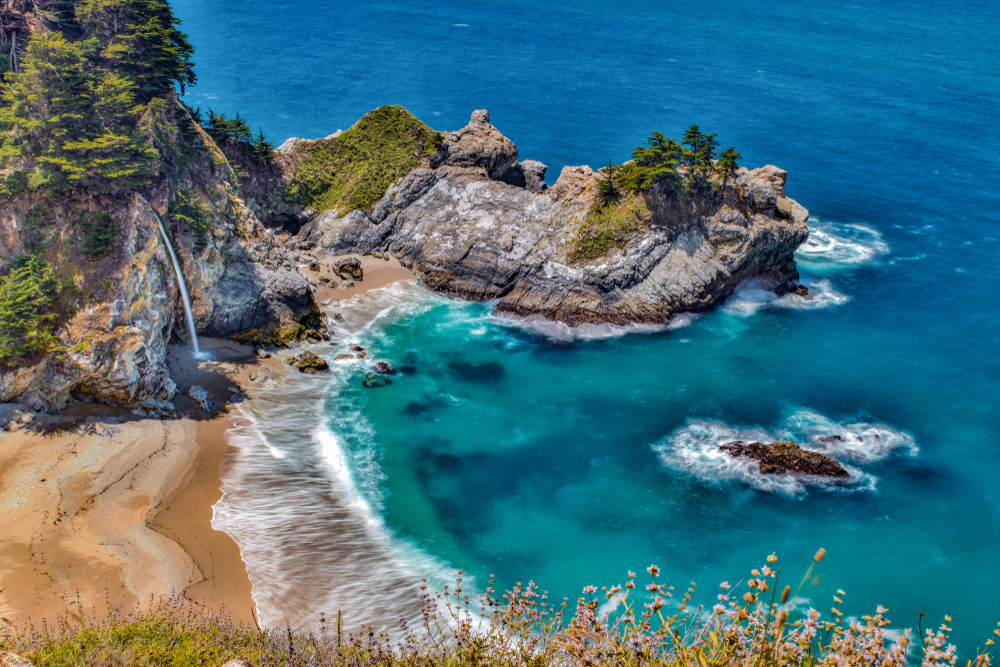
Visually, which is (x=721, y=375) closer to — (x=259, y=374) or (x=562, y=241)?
(x=562, y=241)

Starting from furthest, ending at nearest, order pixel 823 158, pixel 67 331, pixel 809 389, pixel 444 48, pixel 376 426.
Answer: pixel 444 48 → pixel 823 158 → pixel 809 389 → pixel 376 426 → pixel 67 331

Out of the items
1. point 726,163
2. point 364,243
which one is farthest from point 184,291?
point 726,163

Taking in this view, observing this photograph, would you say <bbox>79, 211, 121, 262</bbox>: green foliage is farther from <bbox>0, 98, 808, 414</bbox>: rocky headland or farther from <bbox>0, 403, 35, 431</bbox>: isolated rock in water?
<bbox>0, 403, 35, 431</bbox>: isolated rock in water

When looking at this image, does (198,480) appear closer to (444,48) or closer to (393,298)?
(393,298)

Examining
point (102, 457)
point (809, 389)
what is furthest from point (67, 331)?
point (809, 389)

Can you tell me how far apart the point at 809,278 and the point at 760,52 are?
8398 centimetres

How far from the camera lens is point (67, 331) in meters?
41.2

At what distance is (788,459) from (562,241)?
1106 inches

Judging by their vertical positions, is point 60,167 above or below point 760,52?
below

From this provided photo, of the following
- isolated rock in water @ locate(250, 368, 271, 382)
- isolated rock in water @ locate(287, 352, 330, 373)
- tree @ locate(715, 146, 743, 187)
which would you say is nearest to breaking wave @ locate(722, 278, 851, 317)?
tree @ locate(715, 146, 743, 187)

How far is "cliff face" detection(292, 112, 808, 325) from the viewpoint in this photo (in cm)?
6075

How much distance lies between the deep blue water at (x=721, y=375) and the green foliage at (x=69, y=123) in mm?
20043

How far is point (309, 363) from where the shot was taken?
50750 mm

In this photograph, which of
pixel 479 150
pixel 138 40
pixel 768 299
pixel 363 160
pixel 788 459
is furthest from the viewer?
pixel 363 160
